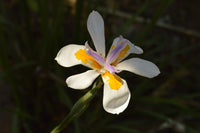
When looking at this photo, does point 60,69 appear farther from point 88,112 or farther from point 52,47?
point 88,112

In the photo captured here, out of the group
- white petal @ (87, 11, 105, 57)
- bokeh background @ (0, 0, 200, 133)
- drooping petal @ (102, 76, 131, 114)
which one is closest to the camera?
drooping petal @ (102, 76, 131, 114)

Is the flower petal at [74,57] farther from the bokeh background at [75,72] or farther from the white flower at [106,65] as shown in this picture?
the bokeh background at [75,72]

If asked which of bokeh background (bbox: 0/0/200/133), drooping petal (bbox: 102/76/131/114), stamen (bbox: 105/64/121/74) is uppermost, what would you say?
stamen (bbox: 105/64/121/74)

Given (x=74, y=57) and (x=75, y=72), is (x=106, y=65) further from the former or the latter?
(x=75, y=72)

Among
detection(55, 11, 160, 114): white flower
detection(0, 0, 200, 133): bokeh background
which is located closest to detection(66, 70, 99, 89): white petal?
detection(55, 11, 160, 114): white flower

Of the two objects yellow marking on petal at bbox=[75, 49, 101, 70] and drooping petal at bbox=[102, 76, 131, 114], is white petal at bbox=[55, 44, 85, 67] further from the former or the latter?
drooping petal at bbox=[102, 76, 131, 114]

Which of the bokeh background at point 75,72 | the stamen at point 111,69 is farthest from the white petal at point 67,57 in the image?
the bokeh background at point 75,72
